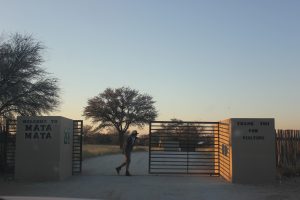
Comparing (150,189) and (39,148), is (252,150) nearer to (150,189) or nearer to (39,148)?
(150,189)

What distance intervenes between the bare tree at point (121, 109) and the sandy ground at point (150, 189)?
45.4 metres

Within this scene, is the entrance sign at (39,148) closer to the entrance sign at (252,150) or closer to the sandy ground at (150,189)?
the sandy ground at (150,189)

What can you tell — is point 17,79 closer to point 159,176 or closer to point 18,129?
Answer: point 18,129

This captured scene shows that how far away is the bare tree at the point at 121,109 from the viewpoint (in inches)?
2594

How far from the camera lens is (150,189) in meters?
16.8

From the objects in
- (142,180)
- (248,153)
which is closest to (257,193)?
(248,153)

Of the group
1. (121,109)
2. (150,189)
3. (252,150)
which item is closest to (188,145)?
(252,150)

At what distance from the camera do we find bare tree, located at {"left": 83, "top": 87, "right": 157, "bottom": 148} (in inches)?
2594

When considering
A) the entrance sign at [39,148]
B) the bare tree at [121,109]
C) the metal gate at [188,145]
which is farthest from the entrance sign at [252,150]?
the bare tree at [121,109]

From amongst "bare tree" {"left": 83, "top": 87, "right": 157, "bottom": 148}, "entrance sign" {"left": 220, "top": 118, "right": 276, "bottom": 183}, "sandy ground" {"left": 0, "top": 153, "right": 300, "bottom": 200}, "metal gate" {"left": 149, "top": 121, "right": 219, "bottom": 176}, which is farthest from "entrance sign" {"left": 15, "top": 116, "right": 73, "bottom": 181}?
"bare tree" {"left": 83, "top": 87, "right": 157, "bottom": 148}

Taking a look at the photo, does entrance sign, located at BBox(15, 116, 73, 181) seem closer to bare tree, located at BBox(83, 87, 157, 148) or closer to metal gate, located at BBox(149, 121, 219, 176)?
metal gate, located at BBox(149, 121, 219, 176)

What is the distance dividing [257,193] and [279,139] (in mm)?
5435

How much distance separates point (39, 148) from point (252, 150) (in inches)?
307

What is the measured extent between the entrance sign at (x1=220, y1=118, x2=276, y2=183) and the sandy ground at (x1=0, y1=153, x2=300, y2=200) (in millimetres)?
605
